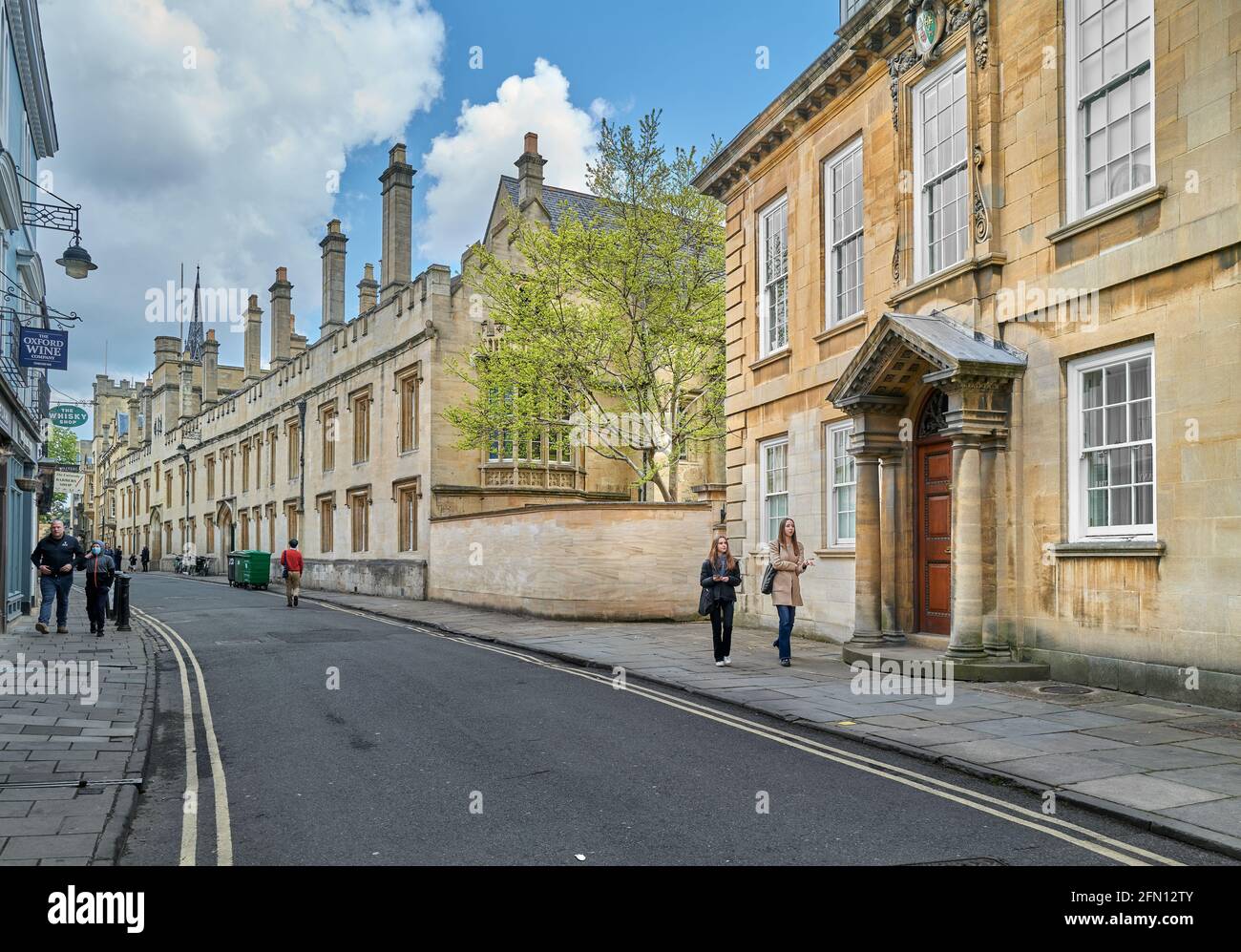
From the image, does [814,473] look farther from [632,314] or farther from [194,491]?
[194,491]

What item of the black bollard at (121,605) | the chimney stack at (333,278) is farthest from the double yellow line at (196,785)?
the chimney stack at (333,278)

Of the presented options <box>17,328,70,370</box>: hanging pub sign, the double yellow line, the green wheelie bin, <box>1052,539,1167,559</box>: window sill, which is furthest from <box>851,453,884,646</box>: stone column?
the green wheelie bin

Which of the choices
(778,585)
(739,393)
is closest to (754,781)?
(778,585)

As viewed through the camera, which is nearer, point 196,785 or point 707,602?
point 196,785

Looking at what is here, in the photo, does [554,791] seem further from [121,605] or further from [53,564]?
[121,605]

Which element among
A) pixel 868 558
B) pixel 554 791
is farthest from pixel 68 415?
pixel 554 791

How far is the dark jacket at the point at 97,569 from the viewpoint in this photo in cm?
1730

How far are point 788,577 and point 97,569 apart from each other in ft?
41.1

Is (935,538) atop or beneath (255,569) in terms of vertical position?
atop

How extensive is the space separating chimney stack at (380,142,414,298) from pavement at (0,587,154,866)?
801 inches

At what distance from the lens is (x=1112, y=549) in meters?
9.96

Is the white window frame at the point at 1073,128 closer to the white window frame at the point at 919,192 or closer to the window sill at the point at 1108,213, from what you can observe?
the window sill at the point at 1108,213

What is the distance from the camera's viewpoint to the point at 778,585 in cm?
1271
